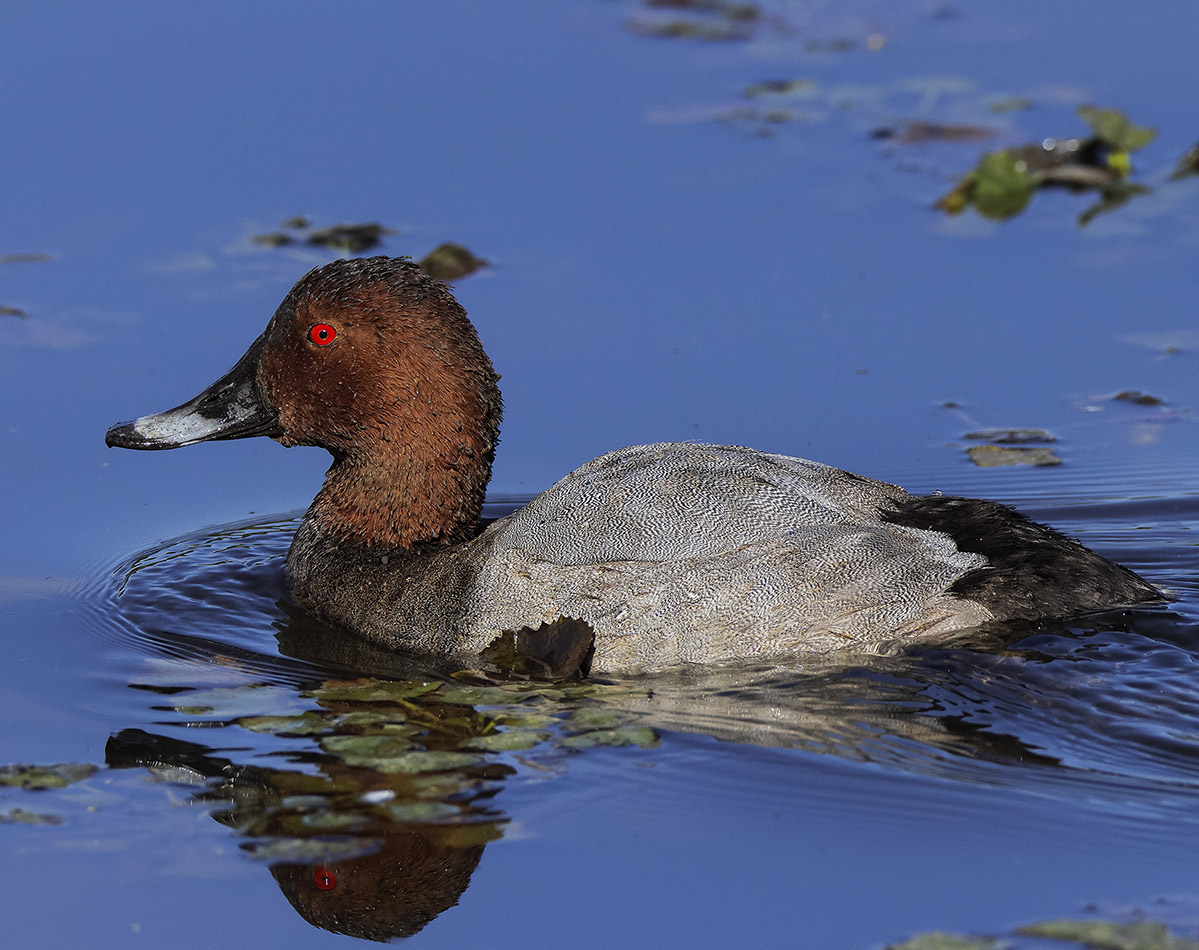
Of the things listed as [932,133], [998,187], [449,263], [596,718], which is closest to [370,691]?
[596,718]

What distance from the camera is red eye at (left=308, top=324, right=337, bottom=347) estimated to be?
7.56 metres

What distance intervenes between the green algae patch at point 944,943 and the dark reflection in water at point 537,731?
85 centimetres

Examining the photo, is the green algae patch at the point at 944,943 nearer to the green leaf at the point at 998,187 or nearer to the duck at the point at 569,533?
the duck at the point at 569,533

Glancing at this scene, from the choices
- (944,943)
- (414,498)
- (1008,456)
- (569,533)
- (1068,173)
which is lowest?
(944,943)

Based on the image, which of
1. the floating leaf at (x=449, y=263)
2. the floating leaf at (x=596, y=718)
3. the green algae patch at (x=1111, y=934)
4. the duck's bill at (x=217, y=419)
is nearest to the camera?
the green algae patch at (x=1111, y=934)

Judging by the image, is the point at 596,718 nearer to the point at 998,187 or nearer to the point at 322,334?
the point at 322,334

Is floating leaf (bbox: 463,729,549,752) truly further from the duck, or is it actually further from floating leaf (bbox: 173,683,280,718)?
floating leaf (bbox: 173,683,280,718)

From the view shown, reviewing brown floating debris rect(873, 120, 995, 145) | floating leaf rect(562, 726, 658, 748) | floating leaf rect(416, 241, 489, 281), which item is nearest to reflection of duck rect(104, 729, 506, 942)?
floating leaf rect(562, 726, 658, 748)

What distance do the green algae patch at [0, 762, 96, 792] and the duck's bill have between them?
2.01m

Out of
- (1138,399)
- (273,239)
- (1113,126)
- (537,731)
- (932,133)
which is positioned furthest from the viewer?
(932,133)

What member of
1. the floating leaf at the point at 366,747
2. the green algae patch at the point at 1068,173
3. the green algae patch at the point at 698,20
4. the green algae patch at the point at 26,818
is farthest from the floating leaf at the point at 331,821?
the green algae patch at the point at 698,20

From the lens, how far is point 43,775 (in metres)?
6.05

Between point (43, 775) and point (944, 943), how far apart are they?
10.5 ft

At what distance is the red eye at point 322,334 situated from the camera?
24.8 ft
